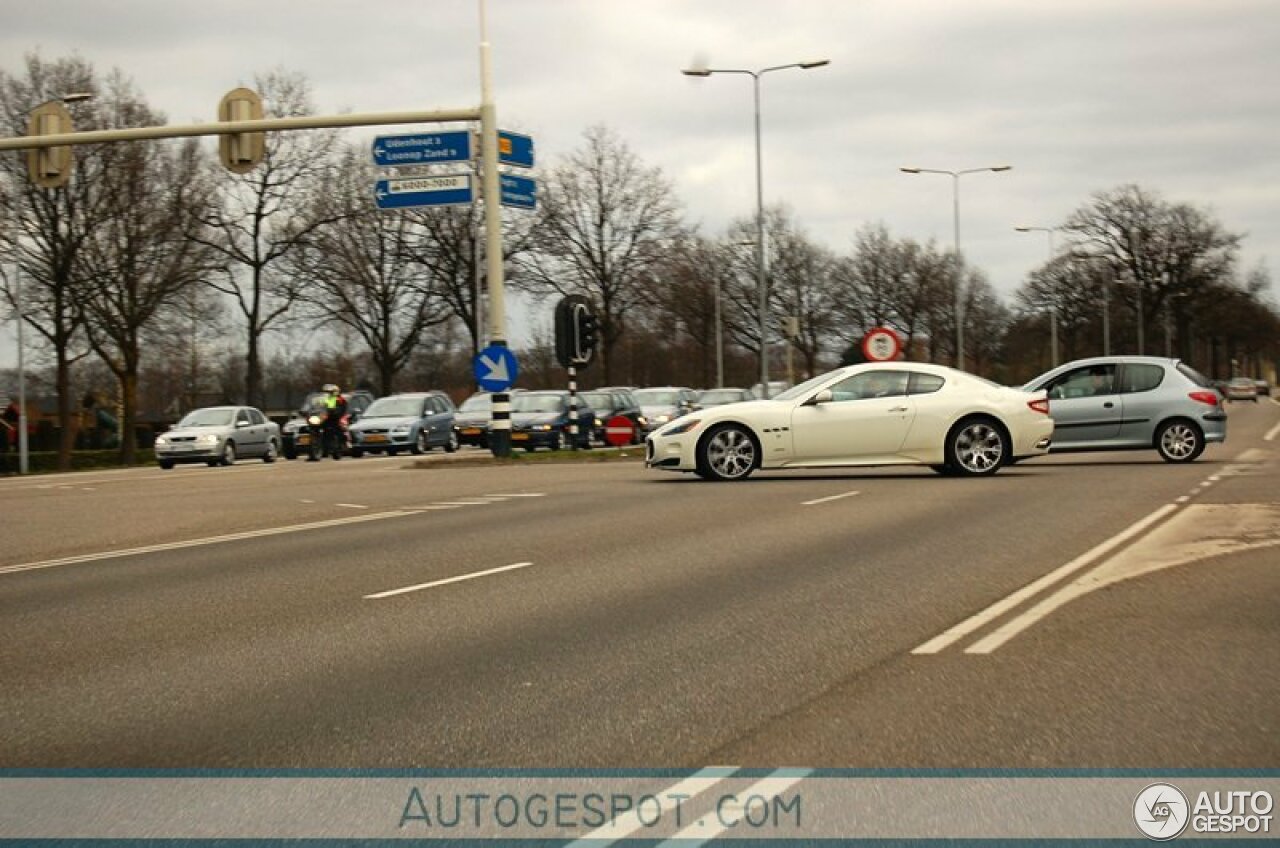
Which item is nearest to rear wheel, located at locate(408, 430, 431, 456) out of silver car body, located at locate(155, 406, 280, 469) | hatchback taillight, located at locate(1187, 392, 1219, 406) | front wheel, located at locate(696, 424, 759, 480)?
silver car body, located at locate(155, 406, 280, 469)

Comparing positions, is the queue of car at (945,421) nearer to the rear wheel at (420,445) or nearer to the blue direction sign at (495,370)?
the blue direction sign at (495,370)

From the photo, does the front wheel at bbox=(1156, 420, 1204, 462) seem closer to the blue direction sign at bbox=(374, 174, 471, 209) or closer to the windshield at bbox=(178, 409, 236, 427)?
the blue direction sign at bbox=(374, 174, 471, 209)

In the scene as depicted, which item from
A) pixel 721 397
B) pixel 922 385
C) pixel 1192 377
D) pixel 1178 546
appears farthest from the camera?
pixel 721 397

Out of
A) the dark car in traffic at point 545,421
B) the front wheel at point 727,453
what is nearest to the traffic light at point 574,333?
the dark car in traffic at point 545,421

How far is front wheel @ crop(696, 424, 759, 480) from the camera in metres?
21.8

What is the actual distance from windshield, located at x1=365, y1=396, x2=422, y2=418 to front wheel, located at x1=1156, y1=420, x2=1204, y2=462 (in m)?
22.6

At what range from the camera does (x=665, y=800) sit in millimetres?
5340

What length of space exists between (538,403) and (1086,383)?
18734 millimetres

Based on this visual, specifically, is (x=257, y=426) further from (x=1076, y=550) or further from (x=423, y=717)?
(x=423, y=717)

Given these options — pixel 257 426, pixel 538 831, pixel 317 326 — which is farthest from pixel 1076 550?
pixel 317 326

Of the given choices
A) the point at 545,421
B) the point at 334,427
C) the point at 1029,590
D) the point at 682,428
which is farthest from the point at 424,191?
the point at 1029,590

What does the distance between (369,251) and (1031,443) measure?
46179mm

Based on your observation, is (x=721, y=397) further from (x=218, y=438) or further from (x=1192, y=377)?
(x=1192, y=377)

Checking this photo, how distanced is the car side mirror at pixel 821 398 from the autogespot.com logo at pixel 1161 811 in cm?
1615
